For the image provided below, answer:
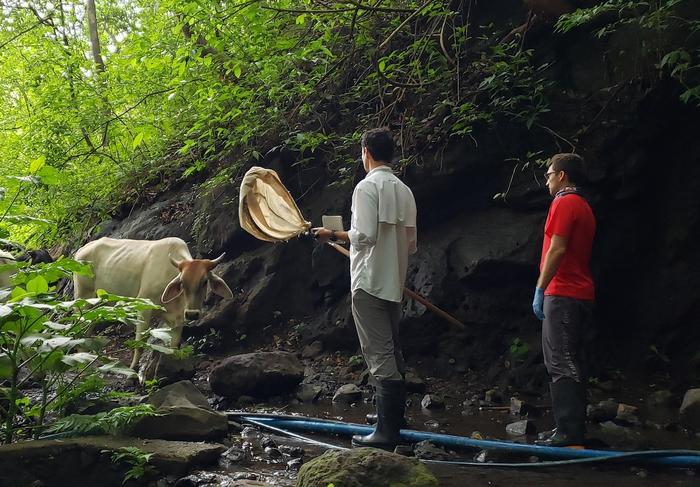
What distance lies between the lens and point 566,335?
513 cm

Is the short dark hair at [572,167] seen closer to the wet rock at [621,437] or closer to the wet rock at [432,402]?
the wet rock at [621,437]

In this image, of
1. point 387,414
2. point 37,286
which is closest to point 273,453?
point 387,414

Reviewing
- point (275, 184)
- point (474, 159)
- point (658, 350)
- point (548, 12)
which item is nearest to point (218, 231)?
point (275, 184)

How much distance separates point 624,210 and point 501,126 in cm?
180

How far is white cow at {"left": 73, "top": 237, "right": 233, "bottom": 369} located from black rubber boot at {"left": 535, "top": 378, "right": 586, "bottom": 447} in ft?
13.6

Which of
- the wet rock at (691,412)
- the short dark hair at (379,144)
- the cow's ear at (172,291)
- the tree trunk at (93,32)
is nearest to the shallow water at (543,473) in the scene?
the wet rock at (691,412)

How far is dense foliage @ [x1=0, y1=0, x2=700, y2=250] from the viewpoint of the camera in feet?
26.8

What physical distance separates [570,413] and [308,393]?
313 centimetres

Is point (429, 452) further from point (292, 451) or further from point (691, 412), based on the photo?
point (691, 412)

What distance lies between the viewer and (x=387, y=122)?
942 centimetres

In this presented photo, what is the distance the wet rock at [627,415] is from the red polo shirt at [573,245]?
1574 millimetres

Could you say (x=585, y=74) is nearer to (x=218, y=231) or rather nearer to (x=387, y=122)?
(x=387, y=122)

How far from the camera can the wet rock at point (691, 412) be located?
5.79m

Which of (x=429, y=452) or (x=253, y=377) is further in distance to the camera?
(x=253, y=377)
